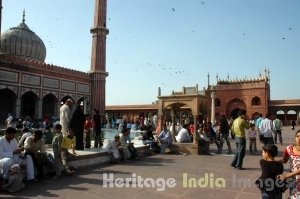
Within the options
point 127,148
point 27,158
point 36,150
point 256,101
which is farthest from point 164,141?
point 256,101

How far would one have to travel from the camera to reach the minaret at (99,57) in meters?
29.2

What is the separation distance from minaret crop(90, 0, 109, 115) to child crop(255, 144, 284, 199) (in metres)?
27.4

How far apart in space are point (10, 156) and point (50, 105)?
23524 mm

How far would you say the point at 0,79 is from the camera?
22.4 m

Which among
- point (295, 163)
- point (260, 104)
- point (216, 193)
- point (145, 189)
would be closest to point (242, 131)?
point (216, 193)

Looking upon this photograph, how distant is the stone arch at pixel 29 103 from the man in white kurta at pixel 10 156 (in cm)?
2112

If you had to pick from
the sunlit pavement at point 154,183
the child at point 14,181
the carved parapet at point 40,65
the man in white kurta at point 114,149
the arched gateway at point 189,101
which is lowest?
the sunlit pavement at point 154,183

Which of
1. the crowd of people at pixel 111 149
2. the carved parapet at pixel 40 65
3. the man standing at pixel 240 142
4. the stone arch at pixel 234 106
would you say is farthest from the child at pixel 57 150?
the stone arch at pixel 234 106

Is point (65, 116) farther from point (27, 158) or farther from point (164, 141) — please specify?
→ point (164, 141)

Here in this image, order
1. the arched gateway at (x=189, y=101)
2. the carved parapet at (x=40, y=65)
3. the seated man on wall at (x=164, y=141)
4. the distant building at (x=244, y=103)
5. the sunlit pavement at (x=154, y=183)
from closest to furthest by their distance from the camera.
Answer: the sunlit pavement at (x=154, y=183) < the seated man on wall at (x=164, y=141) < the arched gateway at (x=189, y=101) < the carved parapet at (x=40, y=65) < the distant building at (x=244, y=103)

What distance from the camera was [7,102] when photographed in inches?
952

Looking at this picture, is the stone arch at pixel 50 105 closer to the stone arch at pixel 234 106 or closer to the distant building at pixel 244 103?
the distant building at pixel 244 103

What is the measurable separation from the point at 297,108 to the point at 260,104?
12.4 ft

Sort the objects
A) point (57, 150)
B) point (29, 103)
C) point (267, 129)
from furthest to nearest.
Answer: point (29, 103), point (267, 129), point (57, 150)
